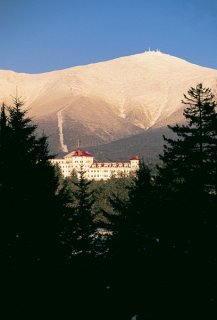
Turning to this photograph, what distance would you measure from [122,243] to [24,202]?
7.11 metres

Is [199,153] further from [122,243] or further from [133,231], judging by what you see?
[122,243]

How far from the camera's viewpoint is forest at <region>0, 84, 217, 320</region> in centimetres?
2167

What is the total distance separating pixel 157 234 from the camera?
25469mm

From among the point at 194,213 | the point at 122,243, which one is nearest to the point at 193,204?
the point at 194,213

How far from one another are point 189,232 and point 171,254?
4.39ft

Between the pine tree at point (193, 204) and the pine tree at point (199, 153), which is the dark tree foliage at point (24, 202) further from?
the pine tree at point (199, 153)

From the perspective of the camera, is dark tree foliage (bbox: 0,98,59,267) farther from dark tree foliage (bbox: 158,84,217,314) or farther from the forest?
dark tree foliage (bbox: 158,84,217,314)

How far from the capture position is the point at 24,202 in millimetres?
22578

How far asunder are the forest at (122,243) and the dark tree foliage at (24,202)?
0.14 ft

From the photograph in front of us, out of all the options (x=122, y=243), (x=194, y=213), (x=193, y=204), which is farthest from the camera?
(x=122, y=243)

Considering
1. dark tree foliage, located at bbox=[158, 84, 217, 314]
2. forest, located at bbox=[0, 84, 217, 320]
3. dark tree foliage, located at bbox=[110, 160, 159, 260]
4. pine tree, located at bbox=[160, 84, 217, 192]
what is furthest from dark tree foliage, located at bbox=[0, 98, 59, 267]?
pine tree, located at bbox=[160, 84, 217, 192]

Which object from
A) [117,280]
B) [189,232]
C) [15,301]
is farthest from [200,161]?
[15,301]

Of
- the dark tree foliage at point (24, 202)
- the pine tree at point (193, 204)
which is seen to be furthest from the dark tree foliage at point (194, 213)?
the dark tree foliage at point (24, 202)

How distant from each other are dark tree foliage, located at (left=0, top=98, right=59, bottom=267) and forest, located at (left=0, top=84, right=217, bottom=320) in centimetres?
4
